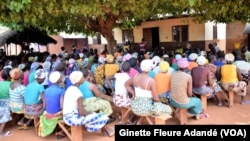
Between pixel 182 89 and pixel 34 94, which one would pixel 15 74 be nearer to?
pixel 34 94

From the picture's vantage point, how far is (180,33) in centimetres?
1881

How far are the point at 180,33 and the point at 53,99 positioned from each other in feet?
49.4

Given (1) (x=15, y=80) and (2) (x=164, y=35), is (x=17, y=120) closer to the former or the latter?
(1) (x=15, y=80)

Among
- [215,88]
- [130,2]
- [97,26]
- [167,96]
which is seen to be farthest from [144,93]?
[97,26]

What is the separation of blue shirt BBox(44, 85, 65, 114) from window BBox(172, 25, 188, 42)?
14.7 m

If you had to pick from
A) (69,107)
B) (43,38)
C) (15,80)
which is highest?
(43,38)

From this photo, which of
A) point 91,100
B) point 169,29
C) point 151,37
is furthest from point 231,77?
point 151,37

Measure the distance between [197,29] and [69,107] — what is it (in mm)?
14727

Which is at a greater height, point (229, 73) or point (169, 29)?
point (169, 29)

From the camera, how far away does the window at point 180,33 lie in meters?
18.5

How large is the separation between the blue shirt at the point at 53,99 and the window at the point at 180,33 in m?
14.7

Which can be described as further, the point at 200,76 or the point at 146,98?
the point at 200,76

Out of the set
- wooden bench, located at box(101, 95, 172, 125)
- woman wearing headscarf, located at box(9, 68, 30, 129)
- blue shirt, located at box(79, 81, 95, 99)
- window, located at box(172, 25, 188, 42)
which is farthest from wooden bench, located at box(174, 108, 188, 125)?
window, located at box(172, 25, 188, 42)

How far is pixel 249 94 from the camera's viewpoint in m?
8.05
